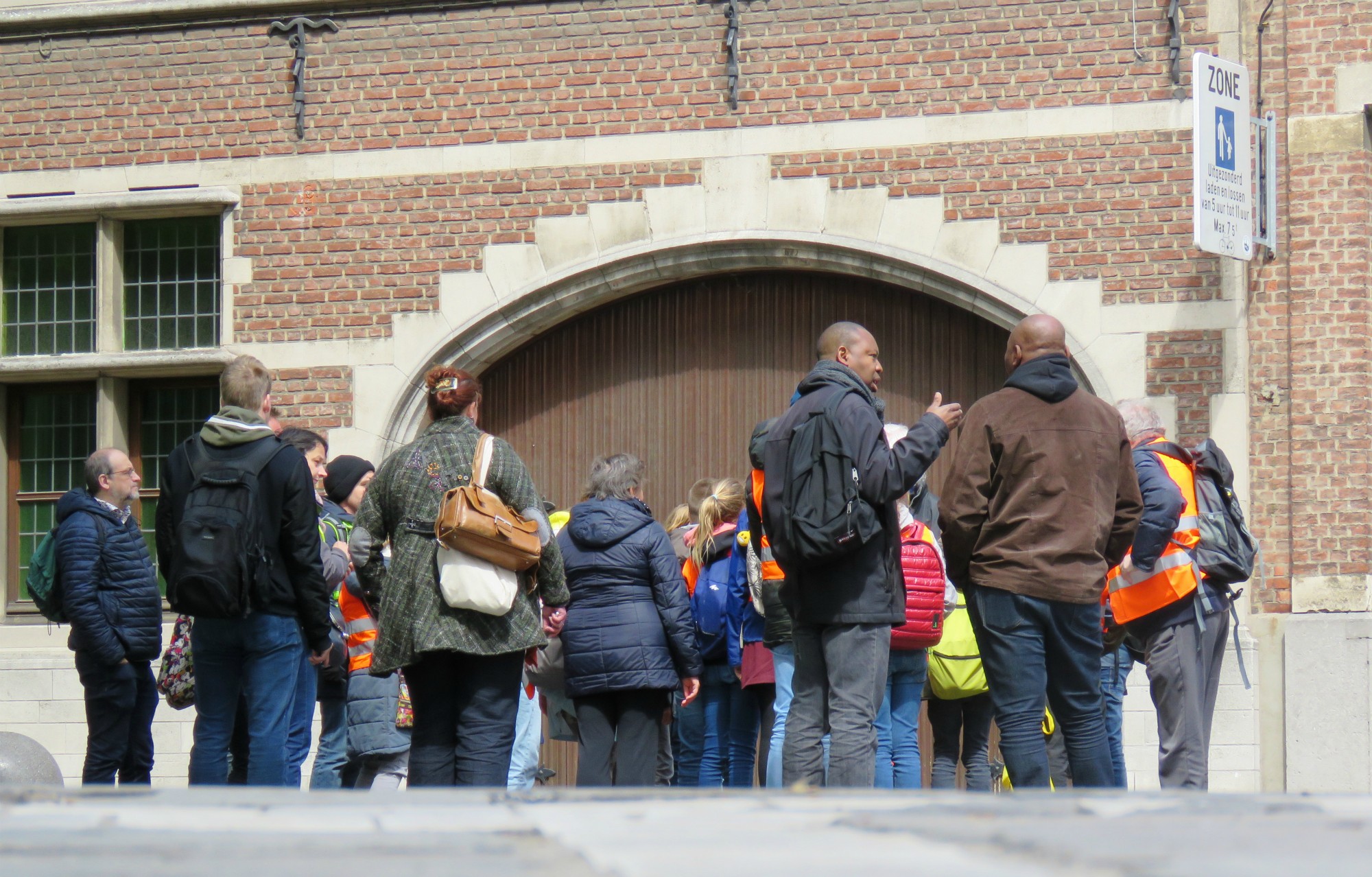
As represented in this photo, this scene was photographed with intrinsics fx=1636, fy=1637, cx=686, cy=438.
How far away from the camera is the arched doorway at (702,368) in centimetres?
909

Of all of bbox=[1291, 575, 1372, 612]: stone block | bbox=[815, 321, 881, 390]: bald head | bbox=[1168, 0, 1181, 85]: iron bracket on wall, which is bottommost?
bbox=[1291, 575, 1372, 612]: stone block

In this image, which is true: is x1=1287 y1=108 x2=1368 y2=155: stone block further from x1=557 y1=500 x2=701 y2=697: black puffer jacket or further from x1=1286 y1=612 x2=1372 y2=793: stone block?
x1=557 y1=500 x2=701 y2=697: black puffer jacket

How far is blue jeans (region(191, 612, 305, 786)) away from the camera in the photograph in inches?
198

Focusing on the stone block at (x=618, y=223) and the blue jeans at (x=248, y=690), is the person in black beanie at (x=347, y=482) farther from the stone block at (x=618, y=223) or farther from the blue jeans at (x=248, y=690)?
the stone block at (x=618, y=223)

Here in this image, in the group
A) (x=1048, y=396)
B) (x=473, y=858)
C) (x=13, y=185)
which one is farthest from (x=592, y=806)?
(x=13, y=185)

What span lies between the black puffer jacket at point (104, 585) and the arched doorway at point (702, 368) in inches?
128

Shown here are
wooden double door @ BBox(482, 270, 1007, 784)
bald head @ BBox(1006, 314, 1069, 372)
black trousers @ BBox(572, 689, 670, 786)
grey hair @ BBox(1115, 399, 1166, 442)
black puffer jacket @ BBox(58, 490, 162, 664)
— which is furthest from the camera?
wooden double door @ BBox(482, 270, 1007, 784)

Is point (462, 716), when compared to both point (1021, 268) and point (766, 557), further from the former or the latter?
point (1021, 268)

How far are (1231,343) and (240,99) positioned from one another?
5786 mm

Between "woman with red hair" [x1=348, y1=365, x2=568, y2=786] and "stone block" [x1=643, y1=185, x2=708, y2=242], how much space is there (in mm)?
4101

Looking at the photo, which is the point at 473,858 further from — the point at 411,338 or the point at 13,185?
the point at 13,185

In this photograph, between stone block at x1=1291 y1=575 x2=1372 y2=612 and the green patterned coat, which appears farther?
stone block at x1=1291 y1=575 x2=1372 y2=612

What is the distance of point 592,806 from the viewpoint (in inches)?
65.8

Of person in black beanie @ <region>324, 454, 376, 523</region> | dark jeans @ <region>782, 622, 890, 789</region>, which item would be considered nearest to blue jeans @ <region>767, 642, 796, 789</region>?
dark jeans @ <region>782, 622, 890, 789</region>
